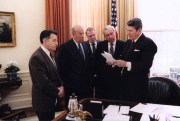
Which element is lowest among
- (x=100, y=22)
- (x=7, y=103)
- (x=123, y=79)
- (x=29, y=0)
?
(x=7, y=103)

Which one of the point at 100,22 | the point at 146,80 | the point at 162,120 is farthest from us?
the point at 100,22

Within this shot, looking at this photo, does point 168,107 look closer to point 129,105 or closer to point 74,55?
point 129,105

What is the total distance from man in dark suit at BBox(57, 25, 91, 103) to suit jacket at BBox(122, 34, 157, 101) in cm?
75

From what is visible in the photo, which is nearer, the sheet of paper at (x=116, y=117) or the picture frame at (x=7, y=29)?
the sheet of paper at (x=116, y=117)

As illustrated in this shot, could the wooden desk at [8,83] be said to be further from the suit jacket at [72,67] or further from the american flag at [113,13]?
the american flag at [113,13]

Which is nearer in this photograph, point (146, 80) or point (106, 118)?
point (106, 118)

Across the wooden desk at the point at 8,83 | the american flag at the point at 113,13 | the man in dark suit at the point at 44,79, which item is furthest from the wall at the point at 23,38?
the man in dark suit at the point at 44,79

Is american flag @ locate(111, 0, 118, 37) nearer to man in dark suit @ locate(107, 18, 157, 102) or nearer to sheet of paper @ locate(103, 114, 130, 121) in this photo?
man in dark suit @ locate(107, 18, 157, 102)

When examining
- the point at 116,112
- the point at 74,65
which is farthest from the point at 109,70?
the point at 116,112

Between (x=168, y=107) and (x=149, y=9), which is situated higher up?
(x=149, y=9)

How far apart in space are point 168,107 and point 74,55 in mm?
1526

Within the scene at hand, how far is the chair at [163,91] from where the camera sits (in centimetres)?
261

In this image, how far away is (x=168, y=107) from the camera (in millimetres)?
2297

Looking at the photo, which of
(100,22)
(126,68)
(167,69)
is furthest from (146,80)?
(100,22)
